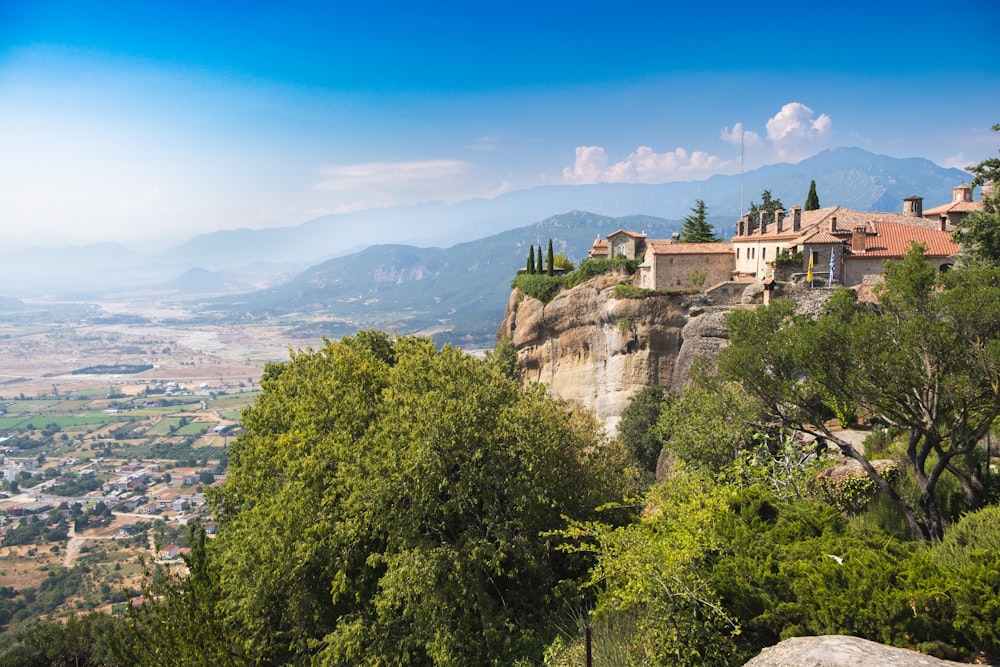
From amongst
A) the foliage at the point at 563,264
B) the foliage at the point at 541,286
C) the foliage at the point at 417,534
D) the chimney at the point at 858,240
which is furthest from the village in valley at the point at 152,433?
the foliage at the point at 541,286

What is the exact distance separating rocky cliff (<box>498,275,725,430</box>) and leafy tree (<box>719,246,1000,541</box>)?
16968 millimetres

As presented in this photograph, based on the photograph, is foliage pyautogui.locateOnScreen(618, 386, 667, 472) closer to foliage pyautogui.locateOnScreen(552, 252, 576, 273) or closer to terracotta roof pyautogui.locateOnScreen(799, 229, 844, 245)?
terracotta roof pyautogui.locateOnScreen(799, 229, 844, 245)

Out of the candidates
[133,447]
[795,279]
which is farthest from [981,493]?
[133,447]

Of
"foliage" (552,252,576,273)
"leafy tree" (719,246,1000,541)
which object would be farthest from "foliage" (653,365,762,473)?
"foliage" (552,252,576,273)

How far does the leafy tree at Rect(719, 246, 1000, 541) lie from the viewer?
1267 cm

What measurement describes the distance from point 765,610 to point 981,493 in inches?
302

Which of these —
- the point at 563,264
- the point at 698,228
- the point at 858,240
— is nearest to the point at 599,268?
the point at 563,264

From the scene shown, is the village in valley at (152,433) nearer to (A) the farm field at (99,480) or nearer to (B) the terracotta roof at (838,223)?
(B) the terracotta roof at (838,223)

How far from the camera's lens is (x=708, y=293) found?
37.9m

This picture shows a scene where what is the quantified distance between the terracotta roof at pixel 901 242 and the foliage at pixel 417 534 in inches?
1050

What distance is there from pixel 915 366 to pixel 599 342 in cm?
2921

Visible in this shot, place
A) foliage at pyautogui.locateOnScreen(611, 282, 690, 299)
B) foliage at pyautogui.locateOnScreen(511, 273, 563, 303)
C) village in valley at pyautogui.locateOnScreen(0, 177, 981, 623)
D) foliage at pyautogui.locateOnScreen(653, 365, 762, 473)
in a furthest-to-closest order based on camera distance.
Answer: foliage at pyautogui.locateOnScreen(511, 273, 563, 303) → foliage at pyautogui.locateOnScreen(611, 282, 690, 299) → village in valley at pyautogui.locateOnScreen(0, 177, 981, 623) → foliage at pyautogui.locateOnScreen(653, 365, 762, 473)

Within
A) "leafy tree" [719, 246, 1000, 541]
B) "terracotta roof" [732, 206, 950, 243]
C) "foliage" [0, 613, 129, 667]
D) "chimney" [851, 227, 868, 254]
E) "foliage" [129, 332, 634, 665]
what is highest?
"terracotta roof" [732, 206, 950, 243]

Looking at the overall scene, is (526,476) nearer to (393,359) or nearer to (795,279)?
(393,359)
